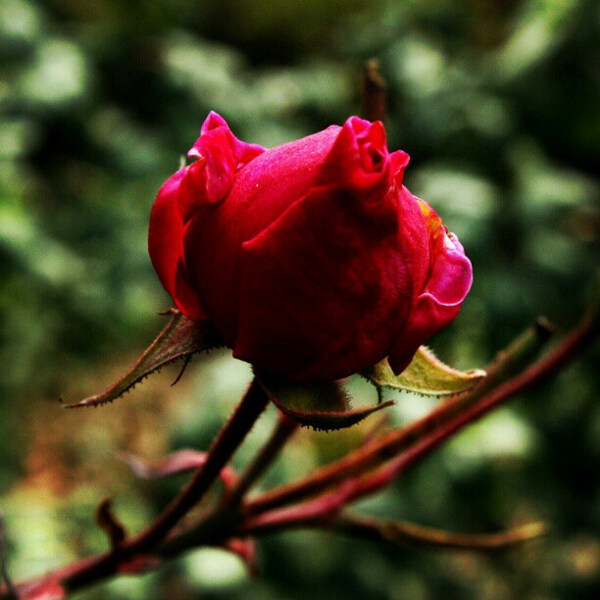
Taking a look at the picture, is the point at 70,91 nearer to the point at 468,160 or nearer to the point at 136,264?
the point at 136,264

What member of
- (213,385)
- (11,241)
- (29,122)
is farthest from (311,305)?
(29,122)

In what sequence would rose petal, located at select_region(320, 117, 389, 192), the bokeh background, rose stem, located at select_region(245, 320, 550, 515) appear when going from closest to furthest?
rose petal, located at select_region(320, 117, 389, 192)
rose stem, located at select_region(245, 320, 550, 515)
the bokeh background

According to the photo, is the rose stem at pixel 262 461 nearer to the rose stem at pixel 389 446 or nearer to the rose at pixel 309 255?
the rose stem at pixel 389 446

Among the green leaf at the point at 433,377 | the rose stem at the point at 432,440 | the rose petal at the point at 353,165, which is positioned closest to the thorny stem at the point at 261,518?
the rose stem at the point at 432,440

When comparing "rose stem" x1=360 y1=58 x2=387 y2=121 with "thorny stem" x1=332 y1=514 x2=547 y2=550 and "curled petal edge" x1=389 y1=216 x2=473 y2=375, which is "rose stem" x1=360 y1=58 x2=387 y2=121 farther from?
"thorny stem" x1=332 y1=514 x2=547 y2=550

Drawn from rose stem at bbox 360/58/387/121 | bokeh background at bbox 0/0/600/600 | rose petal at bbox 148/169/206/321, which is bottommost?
bokeh background at bbox 0/0/600/600

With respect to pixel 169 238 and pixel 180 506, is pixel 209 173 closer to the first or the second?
pixel 169 238

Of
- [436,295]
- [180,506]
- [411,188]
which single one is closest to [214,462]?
[180,506]

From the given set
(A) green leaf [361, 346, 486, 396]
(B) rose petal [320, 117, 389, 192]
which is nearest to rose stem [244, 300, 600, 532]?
(A) green leaf [361, 346, 486, 396]
